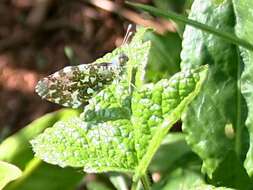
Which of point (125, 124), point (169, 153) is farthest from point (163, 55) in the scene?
point (125, 124)

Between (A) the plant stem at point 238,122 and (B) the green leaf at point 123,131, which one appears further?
(A) the plant stem at point 238,122

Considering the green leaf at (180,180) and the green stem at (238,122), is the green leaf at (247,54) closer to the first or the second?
the green stem at (238,122)

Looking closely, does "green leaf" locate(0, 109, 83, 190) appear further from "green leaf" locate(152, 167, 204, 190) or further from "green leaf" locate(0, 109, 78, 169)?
"green leaf" locate(152, 167, 204, 190)

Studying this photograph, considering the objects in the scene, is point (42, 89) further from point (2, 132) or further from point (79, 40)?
point (79, 40)

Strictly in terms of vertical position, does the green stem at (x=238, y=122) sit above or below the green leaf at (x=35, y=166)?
above

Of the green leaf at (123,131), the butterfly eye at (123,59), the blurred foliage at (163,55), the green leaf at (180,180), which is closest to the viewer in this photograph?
the green leaf at (123,131)

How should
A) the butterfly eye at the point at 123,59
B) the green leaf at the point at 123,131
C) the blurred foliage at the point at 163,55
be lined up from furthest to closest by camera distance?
1. the blurred foliage at the point at 163,55
2. the butterfly eye at the point at 123,59
3. the green leaf at the point at 123,131

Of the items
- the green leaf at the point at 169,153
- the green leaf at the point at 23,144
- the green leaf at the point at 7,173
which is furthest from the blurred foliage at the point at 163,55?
the green leaf at the point at 7,173

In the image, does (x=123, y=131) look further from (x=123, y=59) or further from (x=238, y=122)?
(x=238, y=122)
